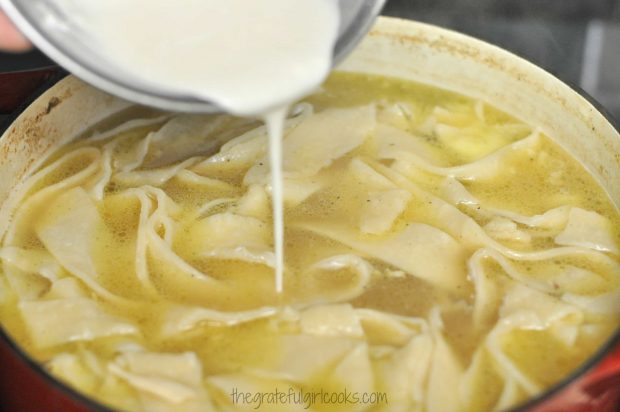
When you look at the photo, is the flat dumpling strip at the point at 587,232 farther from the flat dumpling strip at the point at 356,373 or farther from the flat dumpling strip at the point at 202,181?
the flat dumpling strip at the point at 202,181

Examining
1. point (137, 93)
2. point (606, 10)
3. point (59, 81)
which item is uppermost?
point (137, 93)

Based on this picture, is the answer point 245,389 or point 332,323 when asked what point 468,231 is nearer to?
point 332,323

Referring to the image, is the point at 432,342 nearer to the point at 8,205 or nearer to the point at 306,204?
the point at 306,204

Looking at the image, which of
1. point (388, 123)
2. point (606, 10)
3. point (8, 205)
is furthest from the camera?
point (606, 10)

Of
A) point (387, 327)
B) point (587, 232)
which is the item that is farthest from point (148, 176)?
point (587, 232)

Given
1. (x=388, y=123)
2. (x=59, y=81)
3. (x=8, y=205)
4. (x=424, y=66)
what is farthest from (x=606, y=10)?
(x=8, y=205)

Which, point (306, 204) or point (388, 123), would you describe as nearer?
point (306, 204)
